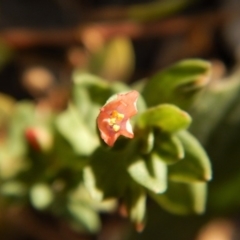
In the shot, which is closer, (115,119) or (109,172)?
(115,119)

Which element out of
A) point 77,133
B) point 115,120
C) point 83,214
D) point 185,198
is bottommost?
point 83,214

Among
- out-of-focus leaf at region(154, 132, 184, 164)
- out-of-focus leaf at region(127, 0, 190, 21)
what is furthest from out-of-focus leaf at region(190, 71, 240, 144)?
out-of-focus leaf at region(127, 0, 190, 21)

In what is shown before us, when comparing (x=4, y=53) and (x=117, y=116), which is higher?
(x=117, y=116)

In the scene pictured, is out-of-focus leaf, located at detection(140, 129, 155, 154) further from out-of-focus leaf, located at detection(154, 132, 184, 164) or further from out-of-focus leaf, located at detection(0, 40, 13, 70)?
out-of-focus leaf, located at detection(0, 40, 13, 70)

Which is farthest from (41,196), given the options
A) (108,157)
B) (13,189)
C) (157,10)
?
(157,10)

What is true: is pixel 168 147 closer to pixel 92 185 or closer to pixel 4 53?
pixel 92 185

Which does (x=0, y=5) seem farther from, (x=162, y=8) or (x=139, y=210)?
(x=139, y=210)

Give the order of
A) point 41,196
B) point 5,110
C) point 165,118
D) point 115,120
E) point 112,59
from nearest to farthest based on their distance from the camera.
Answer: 1. point 115,120
2. point 165,118
3. point 41,196
4. point 5,110
5. point 112,59
